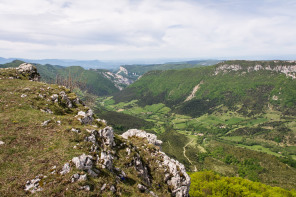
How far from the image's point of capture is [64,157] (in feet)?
88.8

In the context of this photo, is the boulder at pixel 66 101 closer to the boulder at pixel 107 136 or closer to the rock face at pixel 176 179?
the boulder at pixel 107 136

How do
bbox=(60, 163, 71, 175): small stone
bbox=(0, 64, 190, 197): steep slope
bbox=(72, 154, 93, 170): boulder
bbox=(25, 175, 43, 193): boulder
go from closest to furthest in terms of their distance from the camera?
bbox=(25, 175, 43, 193): boulder < bbox=(0, 64, 190, 197): steep slope < bbox=(60, 163, 71, 175): small stone < bbox=(72, 154, 93, 170): boulder

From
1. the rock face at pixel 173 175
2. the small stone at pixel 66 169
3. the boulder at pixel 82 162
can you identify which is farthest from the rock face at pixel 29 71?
the rock face at pixel 173 175

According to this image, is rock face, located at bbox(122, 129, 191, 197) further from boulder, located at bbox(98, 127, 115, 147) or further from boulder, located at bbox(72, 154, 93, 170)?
boulder, located at bbox(72, 154, 93, 170)

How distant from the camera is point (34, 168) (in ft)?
79.9

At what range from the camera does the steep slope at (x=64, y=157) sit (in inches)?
893

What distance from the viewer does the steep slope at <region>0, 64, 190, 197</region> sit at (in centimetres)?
2267

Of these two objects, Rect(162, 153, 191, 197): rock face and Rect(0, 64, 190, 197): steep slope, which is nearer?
Rect(0, 64, 190, 197): steep slope

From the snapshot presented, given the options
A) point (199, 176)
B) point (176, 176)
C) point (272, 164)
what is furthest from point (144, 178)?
point (272, 164)

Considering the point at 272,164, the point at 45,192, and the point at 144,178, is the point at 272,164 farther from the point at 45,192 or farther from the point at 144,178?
the point at 45,192

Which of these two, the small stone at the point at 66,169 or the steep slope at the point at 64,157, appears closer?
the steep slope at the point at 64,157

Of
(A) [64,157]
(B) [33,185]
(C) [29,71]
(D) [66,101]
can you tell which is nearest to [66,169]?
(A) [64,157]

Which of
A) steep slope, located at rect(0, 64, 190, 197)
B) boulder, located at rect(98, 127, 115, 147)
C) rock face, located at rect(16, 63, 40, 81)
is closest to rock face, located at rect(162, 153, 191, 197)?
steep slope, located at rect(0, 64, 190, 197)

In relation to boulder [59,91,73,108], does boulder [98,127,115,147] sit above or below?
below
